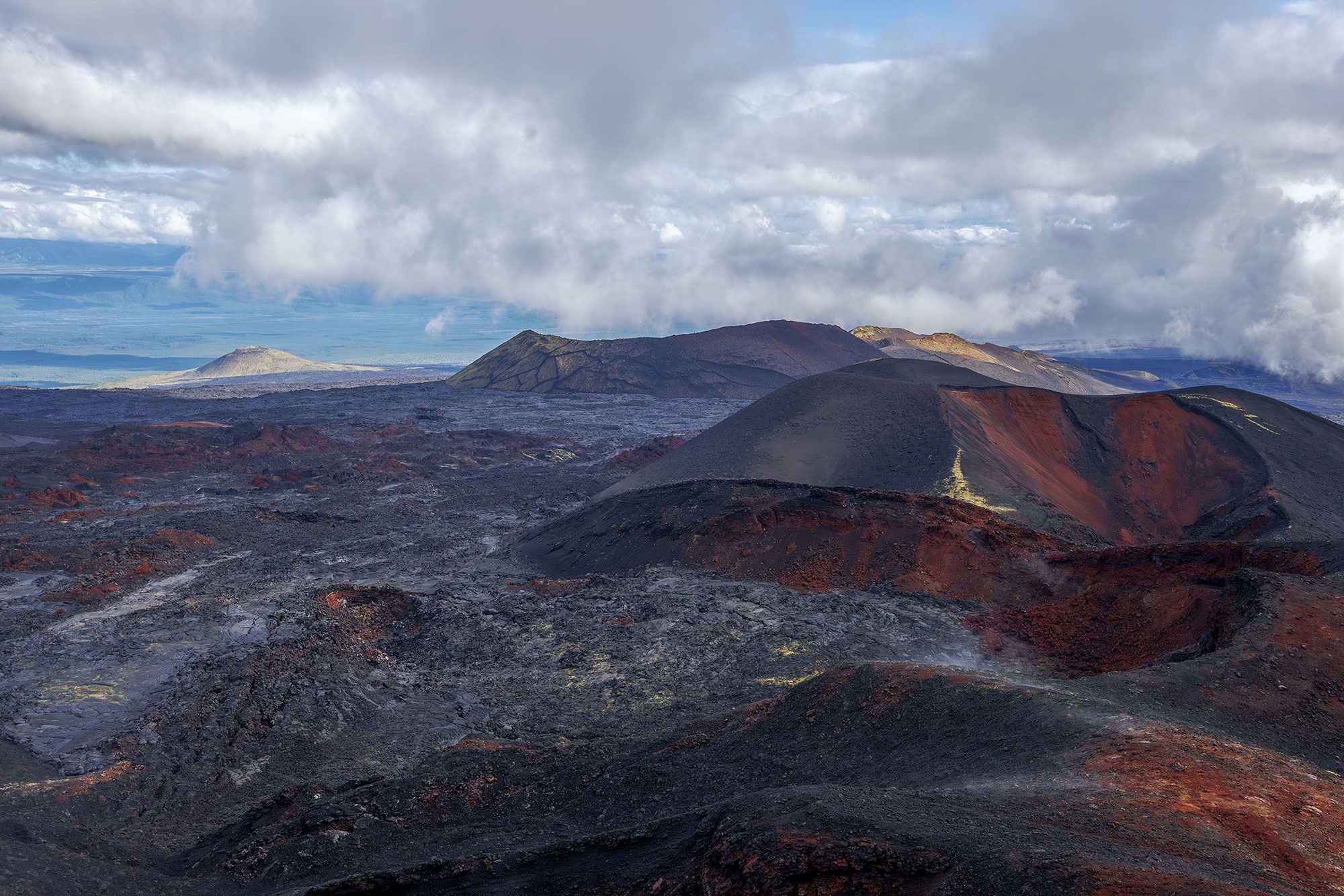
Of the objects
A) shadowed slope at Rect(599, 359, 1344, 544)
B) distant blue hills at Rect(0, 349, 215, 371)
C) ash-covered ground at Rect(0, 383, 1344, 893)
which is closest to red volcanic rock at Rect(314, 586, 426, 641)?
ash-covered ground at Rect(0, 383, 1344, 893)

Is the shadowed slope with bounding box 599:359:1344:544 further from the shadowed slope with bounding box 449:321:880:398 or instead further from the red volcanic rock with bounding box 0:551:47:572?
the shadowed slope with bounding box 449:321:880:398

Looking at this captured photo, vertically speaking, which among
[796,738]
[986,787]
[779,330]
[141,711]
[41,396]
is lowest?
[141,711]

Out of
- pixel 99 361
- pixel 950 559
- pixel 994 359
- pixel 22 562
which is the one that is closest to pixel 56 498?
pixel 22 562

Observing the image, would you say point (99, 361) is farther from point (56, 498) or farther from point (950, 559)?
point (950, 559)

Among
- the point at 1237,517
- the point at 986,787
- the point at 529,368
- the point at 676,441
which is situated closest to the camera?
the point at 986,787

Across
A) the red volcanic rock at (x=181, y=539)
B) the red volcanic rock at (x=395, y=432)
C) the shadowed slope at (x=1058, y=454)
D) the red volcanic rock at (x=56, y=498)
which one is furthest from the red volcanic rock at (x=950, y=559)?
the red volcanic rock at (x=395, y=432)

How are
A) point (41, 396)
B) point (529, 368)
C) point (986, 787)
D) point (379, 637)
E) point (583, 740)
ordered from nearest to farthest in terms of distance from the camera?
1. point (986, 787)
2. point (583, 740)
3. point (379, 637)
4. point (41, 396)
5. point (529, 368)

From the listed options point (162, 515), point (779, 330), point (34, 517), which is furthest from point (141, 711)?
point (779, 330)

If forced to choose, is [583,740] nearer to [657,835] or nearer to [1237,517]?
[657,835]
